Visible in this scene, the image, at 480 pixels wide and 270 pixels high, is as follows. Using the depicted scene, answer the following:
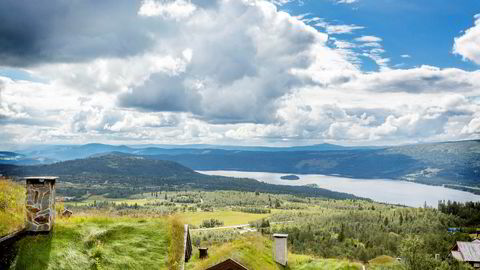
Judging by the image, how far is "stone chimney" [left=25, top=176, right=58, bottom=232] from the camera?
18.9 m

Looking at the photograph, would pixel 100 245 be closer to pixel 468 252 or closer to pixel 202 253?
pixel 202 253

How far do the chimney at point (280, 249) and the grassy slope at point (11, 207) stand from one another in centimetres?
1432

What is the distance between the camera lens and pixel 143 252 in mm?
20781

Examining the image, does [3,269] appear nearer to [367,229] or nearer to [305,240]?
[305,240]

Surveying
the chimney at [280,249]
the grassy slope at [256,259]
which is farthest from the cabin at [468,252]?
the chimney at [280,249]

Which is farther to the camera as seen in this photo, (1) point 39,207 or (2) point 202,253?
(2) point 202,253

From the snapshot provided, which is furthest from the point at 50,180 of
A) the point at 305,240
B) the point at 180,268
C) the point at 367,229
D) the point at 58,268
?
the point at 367,229

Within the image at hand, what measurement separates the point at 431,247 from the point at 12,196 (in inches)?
6015

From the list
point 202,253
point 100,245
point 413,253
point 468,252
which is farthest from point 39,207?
point 468,252

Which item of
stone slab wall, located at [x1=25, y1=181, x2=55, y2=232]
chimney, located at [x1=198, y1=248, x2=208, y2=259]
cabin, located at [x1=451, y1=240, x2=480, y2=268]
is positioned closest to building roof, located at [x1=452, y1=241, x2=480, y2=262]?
cabin, located at [x1=451, y1=240, x2=480, y2=268]

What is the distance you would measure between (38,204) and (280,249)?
14.2 m

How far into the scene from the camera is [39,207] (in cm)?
1908

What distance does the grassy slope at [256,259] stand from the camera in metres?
22.8

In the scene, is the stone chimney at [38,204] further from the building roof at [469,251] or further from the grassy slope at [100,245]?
the building roof at [469,251]
